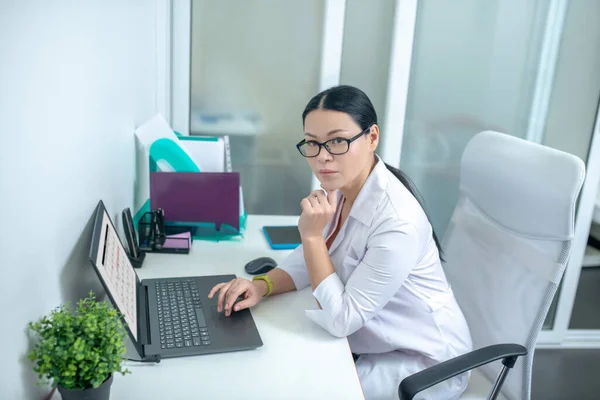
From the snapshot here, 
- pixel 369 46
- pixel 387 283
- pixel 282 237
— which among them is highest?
pixel 369 46

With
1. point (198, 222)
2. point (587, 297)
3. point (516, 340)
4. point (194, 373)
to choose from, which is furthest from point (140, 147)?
point (587, 297)

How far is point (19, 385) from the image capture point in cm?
81

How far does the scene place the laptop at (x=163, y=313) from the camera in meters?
1.01

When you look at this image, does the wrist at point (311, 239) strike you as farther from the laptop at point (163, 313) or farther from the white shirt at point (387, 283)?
the laptop at point (163, 313)

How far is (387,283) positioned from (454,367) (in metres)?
0.23

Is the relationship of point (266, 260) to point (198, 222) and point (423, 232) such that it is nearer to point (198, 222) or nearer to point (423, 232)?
point (198, 222)

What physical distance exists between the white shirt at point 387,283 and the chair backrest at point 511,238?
0.11 metres

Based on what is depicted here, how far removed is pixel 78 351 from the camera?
28.7 inches

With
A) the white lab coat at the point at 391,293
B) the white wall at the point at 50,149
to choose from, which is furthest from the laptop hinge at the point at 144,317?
the white lab coat at the point at 391,293

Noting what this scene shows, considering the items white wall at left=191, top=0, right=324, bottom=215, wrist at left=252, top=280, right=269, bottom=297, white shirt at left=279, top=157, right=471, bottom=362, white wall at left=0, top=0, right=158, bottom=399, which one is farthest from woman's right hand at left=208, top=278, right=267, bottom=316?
white wall at left=191, top=0, right=324, bottom=215

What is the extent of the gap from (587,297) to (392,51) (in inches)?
69.4

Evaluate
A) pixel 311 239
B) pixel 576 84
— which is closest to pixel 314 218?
pixel 311 239

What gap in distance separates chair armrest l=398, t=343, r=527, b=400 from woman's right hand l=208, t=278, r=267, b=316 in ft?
1.33

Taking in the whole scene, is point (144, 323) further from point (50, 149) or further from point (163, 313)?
point (50, 149)
